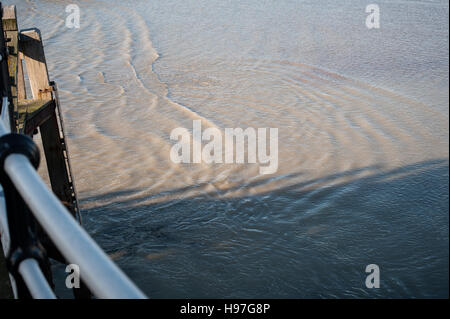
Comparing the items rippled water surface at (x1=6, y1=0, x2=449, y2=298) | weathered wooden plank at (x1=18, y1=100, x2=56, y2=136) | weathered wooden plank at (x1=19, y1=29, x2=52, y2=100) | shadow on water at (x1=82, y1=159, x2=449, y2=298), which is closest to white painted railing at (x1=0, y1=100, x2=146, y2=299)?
rippled water surface at (x1=6, y1=0, x2=449, y2=298)

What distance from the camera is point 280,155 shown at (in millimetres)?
7375

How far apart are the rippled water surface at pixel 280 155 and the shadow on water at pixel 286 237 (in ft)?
0.06

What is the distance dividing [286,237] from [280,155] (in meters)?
2.20

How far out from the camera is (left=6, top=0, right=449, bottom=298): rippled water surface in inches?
190

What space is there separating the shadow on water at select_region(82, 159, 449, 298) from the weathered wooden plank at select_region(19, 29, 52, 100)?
1.76 metres

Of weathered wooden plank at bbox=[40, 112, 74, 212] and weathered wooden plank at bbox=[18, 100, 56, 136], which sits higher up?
weathered wooden plank at bbox=[18, 100, 56, 136]

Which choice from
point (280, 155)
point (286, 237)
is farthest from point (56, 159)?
point (280, 155)

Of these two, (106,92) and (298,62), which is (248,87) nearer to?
(298,62)

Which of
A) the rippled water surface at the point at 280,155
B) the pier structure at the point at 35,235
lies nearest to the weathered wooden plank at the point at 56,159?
the rippled water surface at the point at 280,155

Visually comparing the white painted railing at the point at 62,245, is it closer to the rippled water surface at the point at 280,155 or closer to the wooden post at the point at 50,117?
the rippled water surface at the point at 280,155

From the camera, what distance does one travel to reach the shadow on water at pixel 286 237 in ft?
15.3

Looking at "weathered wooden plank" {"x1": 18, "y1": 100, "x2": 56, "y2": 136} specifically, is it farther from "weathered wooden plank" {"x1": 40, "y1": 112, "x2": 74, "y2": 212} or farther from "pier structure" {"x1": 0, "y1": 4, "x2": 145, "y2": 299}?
"pier structure" {"x1": 0, "y1": 4, "x2": 145, "y2": 299}

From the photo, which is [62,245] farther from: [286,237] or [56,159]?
[286,237]

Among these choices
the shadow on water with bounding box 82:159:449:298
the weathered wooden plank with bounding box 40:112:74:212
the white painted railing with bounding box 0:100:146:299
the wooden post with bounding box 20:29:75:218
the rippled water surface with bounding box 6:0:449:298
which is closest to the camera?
the white painted railing with bounding box 0:100:146:299
